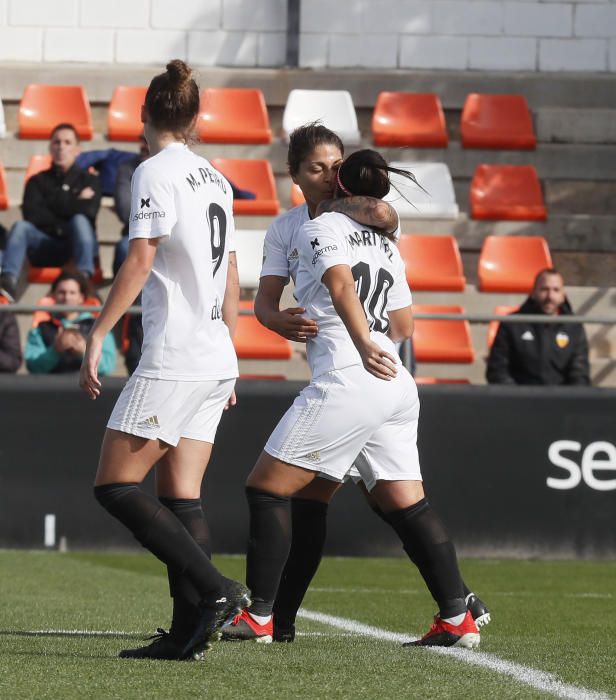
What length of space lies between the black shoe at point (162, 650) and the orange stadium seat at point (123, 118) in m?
9.49

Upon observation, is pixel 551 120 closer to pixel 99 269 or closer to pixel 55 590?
pixel 99 269

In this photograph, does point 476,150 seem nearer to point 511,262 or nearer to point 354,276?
point 511,262

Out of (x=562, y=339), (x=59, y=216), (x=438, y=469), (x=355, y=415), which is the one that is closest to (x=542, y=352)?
(x=562, y=339)

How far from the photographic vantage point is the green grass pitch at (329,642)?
13.6ft

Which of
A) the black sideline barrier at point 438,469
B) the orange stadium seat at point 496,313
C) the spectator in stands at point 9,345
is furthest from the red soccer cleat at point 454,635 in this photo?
the orange stadium seat at point 496,313

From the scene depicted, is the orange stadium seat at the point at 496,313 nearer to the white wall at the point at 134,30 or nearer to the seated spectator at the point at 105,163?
the seated spectator at the point at 105,163

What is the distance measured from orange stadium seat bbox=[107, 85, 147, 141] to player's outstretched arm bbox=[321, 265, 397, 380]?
9.19 meters

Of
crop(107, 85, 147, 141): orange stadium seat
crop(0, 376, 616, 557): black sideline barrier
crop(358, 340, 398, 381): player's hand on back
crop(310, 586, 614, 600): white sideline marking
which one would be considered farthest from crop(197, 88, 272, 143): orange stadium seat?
crop(358, 340, 398, 381): player's hand on back

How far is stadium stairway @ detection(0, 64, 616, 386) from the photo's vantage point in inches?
525

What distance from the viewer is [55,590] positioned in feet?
24.6

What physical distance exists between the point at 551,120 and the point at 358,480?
32.1ft

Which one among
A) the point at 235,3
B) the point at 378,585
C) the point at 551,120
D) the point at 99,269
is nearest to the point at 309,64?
the point at 235,3

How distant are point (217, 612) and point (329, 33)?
11.4m

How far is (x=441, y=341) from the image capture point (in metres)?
11.6
